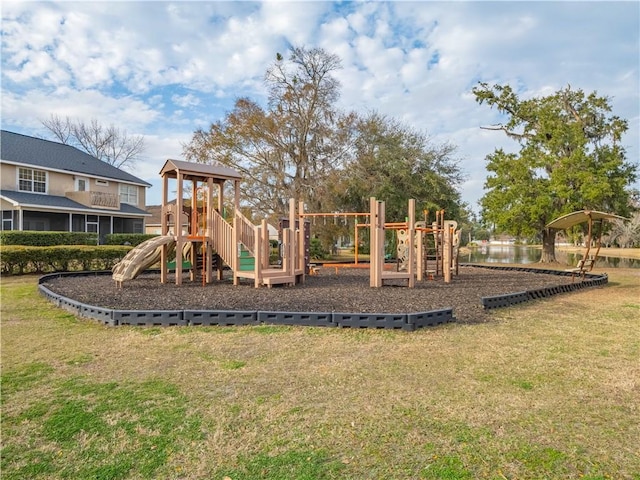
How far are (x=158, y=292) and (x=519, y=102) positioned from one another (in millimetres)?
21825

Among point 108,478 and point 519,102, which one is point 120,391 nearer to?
point 108,478

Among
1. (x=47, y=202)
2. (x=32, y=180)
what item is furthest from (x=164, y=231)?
(x=32, y=180)

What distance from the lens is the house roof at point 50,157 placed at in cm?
2093

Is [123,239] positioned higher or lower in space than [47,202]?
lower

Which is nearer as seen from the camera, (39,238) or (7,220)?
(39,238)

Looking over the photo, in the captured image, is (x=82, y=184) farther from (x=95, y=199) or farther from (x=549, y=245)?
(x=549, y=245)

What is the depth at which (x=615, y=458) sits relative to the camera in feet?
8.21

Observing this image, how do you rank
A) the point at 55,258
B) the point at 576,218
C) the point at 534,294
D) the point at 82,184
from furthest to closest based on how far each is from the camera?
the point at 82,184, the point at 55,258, the point at 576,218, the point at 534,294

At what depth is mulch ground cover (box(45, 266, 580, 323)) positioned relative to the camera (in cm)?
700

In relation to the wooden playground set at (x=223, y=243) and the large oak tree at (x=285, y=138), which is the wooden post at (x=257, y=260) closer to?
the wooden playground set at (x=223, y=243)

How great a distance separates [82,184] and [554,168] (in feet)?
81.6

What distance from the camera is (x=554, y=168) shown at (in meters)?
20.5

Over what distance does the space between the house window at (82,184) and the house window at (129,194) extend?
233cm

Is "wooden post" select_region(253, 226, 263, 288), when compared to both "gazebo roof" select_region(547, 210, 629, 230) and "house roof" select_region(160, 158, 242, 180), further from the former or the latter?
"gazebo roof" select_region(547, 210, 629, 230)
